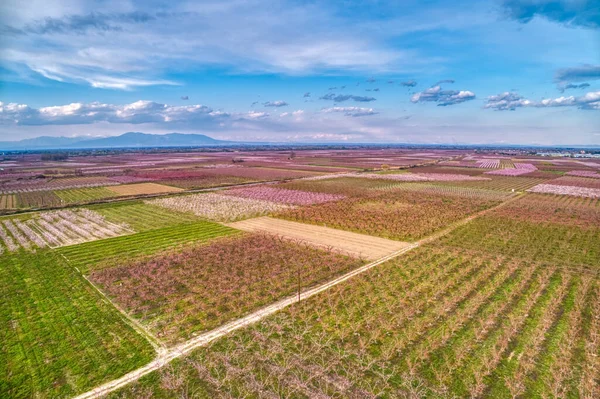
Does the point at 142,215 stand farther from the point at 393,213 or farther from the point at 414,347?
the point at 414,347

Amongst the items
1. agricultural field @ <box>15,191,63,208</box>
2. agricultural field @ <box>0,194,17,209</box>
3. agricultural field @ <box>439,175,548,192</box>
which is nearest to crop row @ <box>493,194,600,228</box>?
agricultural field @ <box>439,175,548,192</box>

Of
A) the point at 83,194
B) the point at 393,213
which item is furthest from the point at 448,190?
the point at 83,194

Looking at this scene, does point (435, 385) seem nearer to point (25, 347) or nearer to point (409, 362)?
point (409, 362)

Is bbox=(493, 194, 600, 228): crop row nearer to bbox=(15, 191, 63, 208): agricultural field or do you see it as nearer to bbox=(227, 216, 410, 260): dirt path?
bbox=(227, 216, 410, 260): dirt path

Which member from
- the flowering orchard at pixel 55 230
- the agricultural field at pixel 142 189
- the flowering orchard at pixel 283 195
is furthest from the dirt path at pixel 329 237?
the agricultural field at pixel 142 189

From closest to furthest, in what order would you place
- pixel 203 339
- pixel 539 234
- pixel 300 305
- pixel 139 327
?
pixel 203 339
pixel 139 327
pixel 300 305
pixel 539 234
